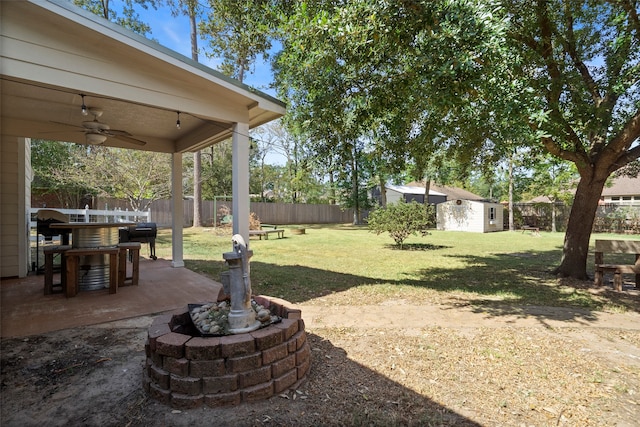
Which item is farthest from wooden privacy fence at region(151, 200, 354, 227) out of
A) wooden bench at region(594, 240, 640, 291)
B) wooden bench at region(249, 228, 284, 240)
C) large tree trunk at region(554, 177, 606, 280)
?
wooden bench at region(594, 240, 640, 291)

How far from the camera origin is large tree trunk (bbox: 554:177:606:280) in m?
6.33

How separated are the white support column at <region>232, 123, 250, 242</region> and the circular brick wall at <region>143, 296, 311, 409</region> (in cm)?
200

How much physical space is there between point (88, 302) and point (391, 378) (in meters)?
4.00

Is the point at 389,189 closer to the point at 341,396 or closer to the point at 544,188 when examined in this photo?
the point at 544,188

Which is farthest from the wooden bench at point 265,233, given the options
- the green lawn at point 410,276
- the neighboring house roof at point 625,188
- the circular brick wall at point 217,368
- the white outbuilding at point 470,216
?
the neighboring house roof at point 625,188

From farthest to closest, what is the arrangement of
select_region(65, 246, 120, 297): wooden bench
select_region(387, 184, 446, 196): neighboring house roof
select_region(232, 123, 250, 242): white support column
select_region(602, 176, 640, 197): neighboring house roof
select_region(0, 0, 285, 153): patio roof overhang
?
1. select_region(387, 184, 446, 196): neighboring house roof
2. select_region(602, 176, 640, 197): neighboring house roof
3. select_region(65, 246, 120, 297): wooden bench
4. select_region(232, 123, 250, 242): white support column
5. select_region(0, 0, 285, 153): patio roof overhang

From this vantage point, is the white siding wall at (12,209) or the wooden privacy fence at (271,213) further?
the wooden privacy fence at (271,213)

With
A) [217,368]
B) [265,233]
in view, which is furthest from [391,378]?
[265,233]

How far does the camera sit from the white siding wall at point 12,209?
556 centimetres

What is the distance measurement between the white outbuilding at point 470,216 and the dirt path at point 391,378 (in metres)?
17.3

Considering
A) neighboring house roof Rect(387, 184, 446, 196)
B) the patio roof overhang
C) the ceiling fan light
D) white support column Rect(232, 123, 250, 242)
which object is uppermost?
neighboring house roof Rect(387, 184, 446, 196)

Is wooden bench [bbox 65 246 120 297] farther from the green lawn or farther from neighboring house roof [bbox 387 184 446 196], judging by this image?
neighboring house roof [bbox 387 184 446 196]

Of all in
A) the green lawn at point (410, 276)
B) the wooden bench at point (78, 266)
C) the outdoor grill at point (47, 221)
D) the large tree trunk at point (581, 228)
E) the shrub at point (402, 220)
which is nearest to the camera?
the wooden bench at point (78, 266)

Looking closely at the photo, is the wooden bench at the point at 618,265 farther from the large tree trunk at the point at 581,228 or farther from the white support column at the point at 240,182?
the white support column at the point at 240,182
